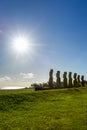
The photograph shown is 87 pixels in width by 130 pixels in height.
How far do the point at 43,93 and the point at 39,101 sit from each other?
514 centimetres

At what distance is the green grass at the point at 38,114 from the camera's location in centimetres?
2087

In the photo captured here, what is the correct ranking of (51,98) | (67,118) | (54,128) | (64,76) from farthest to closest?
(64,76), (51,98), (67,118), (54,128)

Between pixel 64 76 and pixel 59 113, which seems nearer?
pixel 59 113

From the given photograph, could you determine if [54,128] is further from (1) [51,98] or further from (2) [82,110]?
(1) [51,98]

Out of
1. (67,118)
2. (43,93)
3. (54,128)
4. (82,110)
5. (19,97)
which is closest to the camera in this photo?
(54,128)

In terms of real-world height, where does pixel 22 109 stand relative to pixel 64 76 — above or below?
below

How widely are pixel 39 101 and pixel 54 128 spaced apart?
1420 cm

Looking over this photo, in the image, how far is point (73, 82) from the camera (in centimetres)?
6334

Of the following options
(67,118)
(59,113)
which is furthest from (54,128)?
(59,113)

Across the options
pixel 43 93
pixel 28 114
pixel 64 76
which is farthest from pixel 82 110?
pixel 64 76

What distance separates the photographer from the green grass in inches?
822

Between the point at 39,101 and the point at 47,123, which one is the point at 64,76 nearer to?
the point at 39,101

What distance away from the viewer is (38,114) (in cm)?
2575

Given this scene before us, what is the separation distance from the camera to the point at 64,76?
58.8 metres
